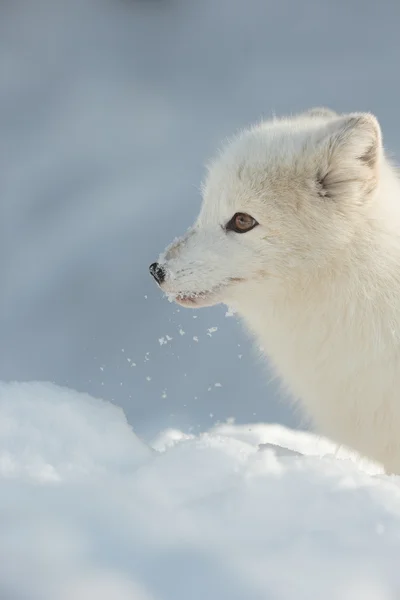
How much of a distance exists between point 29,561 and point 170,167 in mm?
4349

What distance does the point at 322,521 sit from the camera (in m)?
1.26

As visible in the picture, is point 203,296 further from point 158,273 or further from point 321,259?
point 321,259

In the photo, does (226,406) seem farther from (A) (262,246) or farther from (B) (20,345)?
(A) (262,246)

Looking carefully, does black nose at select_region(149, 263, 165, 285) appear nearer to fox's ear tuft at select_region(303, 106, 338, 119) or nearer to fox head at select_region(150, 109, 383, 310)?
fox head at select_region(150, 109, 383, 310)

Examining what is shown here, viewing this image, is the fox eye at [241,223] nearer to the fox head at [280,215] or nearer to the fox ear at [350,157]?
the fox head at [280,215]

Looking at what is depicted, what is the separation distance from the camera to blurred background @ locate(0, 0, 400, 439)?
424cm

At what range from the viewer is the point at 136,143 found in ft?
18.1

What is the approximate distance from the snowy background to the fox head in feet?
1.72

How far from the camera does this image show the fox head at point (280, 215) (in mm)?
2143

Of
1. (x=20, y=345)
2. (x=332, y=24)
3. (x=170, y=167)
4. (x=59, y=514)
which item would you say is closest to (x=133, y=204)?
(x=170, y=167)

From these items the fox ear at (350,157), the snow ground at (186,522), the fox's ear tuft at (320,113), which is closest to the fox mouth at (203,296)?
the fox ear at (350,157)

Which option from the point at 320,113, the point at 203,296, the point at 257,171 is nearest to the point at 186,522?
the point at 203,296

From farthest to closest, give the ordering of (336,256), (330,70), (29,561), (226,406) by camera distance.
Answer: (330,70) → (226,406) → (336,256) → (29,561)

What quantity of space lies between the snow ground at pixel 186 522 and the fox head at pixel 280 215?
73cm
